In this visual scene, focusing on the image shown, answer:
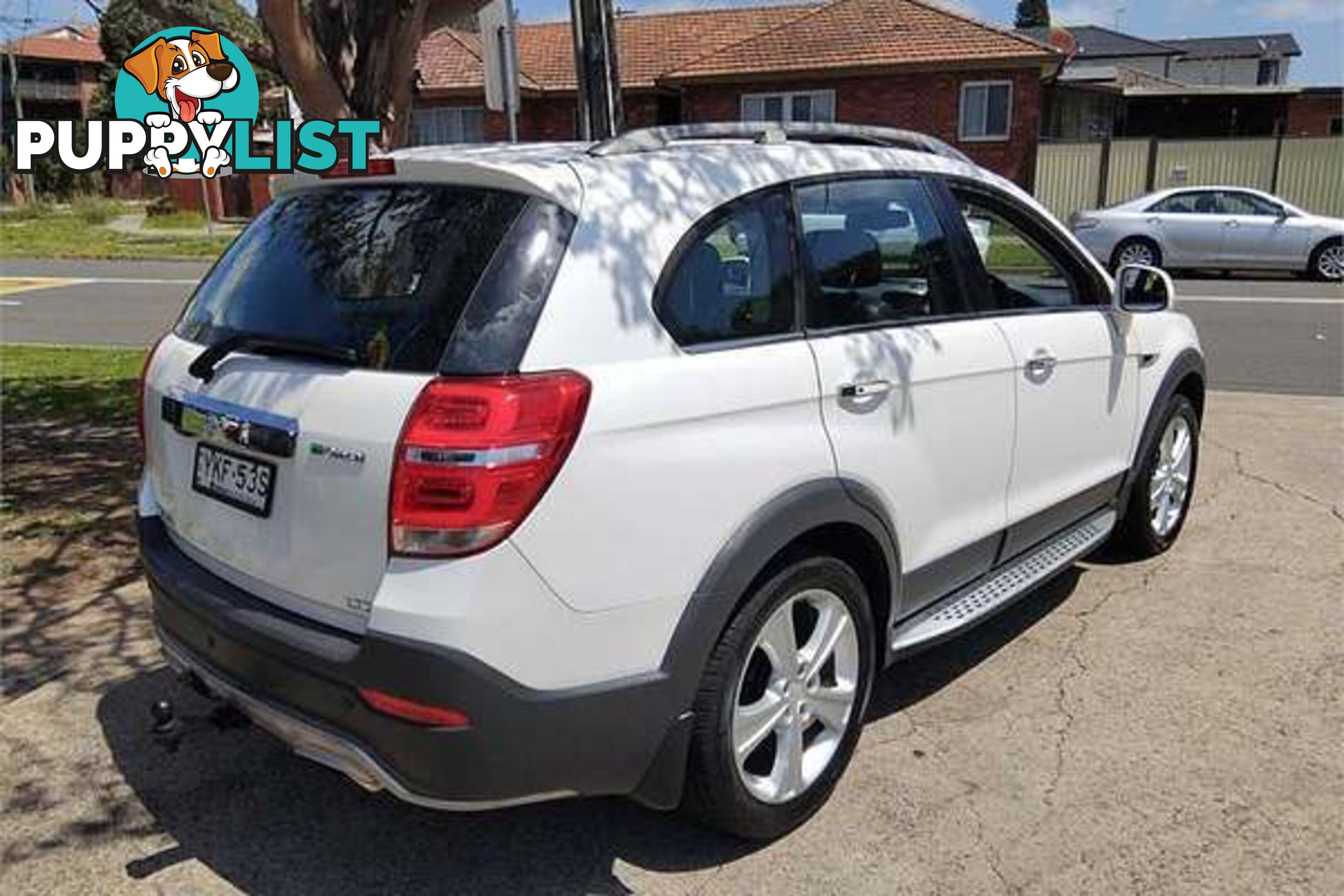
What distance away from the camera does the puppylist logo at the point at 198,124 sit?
17.6 feet

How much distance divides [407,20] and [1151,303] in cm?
368

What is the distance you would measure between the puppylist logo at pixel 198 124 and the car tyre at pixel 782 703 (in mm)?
1514

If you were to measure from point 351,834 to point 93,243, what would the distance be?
28.0m

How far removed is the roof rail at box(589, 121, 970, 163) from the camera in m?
2.91

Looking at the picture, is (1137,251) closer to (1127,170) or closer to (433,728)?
(1127,170)

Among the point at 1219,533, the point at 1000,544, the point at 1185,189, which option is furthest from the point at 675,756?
the point at 1185,189

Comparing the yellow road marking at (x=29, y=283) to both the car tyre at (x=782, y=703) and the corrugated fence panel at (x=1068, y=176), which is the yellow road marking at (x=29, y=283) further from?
the corrugated fence panel at (x=1068, y=176)

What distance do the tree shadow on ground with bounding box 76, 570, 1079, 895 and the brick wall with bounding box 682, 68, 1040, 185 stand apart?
2537 cm

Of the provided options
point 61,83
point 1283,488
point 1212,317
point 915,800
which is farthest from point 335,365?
point 61,83

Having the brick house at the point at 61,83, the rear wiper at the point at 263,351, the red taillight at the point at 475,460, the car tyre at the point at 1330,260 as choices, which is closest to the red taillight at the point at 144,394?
the rear wiper at the point at 263,351

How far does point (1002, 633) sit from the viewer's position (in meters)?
4.32

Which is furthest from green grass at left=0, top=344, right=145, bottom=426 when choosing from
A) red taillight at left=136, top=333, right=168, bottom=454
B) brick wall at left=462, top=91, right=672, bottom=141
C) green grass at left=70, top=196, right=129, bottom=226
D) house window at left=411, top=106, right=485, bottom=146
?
green grass at left=70, top=196, right=129, bottom=226

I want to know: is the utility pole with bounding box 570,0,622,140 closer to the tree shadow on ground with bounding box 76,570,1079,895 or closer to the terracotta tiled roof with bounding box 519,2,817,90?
the tree shadow on ground with bounding box 76,570,1079,895

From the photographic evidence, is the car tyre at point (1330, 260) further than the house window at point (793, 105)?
No
